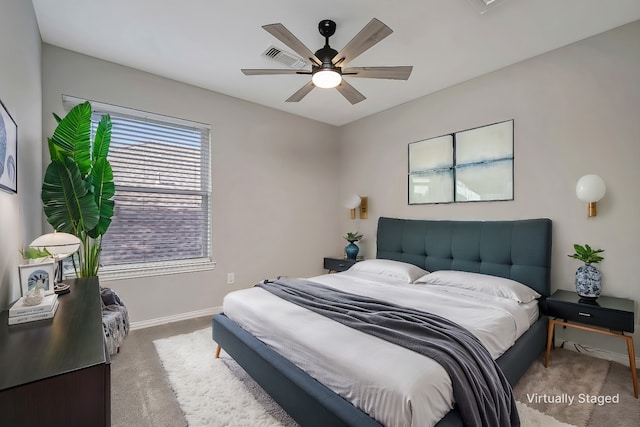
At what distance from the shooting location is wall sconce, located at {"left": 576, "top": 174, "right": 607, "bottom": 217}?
237cm

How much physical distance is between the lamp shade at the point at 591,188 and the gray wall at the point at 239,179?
3098 millimetres

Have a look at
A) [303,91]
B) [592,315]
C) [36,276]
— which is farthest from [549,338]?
[36,276]

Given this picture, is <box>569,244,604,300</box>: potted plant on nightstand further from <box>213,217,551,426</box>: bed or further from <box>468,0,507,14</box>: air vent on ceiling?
<box>468,0,507,14</box>: air vent on ceiling

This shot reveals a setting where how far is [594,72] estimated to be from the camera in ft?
8.24

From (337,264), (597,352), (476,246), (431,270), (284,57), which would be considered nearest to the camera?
(597,352)

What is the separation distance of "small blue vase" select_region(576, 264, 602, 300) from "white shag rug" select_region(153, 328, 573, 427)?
1.08m

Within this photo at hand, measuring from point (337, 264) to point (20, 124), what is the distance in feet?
11.3

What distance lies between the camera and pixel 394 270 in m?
3.18

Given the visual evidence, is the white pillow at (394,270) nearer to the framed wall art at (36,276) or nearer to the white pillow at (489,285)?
the white pillow at (489,285)

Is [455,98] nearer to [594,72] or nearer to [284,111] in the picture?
[594,72]

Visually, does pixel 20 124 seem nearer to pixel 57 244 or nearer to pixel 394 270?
pixel 57 244

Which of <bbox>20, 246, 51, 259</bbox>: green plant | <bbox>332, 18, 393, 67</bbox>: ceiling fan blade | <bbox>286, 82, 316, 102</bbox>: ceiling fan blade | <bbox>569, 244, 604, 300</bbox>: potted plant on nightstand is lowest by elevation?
<bbox>569, 244, 604, 300</bbox>: potted plant on nightstand

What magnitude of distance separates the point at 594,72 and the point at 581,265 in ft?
5.40

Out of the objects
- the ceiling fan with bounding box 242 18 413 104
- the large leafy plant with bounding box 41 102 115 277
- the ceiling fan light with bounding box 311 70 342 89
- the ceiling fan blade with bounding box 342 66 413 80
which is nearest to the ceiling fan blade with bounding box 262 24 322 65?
the ceiling fan with bounding box 242 18 413 104
